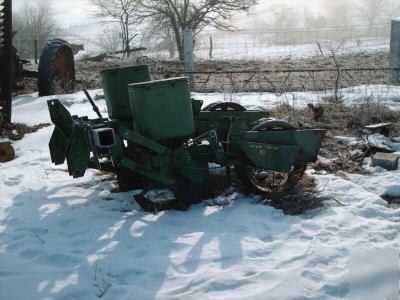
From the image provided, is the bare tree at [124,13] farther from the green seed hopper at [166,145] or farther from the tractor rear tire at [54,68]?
the green seed hopper at [166,145]

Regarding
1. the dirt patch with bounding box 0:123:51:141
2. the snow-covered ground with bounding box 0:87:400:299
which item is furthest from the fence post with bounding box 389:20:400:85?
the dirt patch with bounding box 0:123:51:141

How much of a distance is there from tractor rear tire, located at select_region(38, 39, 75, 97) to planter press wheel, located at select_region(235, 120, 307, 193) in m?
6.45

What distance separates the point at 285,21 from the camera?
70.5 m

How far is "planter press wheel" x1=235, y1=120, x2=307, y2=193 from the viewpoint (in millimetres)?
5051

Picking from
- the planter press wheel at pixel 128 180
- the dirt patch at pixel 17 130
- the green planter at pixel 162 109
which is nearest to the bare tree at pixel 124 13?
the dirt patch at pixel 17 130

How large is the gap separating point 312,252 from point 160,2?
76.4 feet

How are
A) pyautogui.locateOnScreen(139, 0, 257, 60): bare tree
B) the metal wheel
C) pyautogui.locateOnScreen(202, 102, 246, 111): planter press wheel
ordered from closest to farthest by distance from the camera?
pyautogui.locateOnScreen(202, 102, 246, 111): planter press wheel → the metal wheel → pyautogui.locateOnScreen(139, 0, 257, 60): bare tree

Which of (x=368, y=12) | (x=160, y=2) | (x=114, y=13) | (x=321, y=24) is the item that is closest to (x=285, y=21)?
(x=321, y=24)

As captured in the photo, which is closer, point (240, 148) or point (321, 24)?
point (240, 148)

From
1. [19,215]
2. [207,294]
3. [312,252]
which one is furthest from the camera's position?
[19,215]

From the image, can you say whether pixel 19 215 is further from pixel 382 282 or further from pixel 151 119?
pixel 382 282

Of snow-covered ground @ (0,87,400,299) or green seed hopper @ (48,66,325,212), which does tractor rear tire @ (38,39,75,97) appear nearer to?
snow-covered ground @ (0,87,400,299)

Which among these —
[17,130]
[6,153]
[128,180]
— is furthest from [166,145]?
[17,130]

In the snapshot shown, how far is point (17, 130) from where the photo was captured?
7.94 meters
